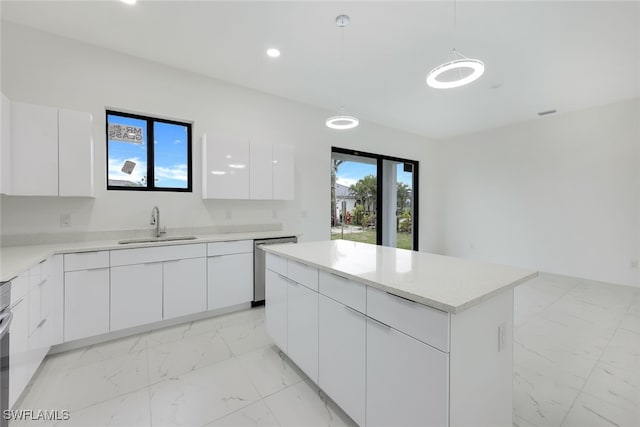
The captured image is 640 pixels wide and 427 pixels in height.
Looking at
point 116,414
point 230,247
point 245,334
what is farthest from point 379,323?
point 230,247

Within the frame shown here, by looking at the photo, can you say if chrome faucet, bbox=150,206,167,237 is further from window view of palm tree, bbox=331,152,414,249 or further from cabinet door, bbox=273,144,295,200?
window view of palm tree, bbox=331,152,414,249

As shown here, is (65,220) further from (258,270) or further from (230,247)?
(258,270)

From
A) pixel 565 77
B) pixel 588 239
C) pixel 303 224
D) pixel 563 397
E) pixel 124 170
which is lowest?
pixel 563 397

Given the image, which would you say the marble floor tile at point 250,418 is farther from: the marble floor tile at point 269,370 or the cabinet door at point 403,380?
the cabinet door at point 403,380

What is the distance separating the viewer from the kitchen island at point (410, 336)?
1050 mm

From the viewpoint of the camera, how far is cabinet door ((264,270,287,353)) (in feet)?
6.84

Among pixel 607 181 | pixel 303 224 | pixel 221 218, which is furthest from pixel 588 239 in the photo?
pixel 221 218

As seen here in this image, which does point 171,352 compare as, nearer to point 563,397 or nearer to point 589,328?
point 563,397

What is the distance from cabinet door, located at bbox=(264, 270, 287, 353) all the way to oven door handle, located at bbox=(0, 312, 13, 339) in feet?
5.00

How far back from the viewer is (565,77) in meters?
3.39

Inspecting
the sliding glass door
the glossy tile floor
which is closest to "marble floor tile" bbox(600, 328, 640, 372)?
the glossy tile floor

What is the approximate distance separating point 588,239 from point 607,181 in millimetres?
972

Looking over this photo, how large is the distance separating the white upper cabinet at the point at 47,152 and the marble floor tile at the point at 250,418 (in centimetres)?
237

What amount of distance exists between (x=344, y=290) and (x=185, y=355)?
1708 mm
